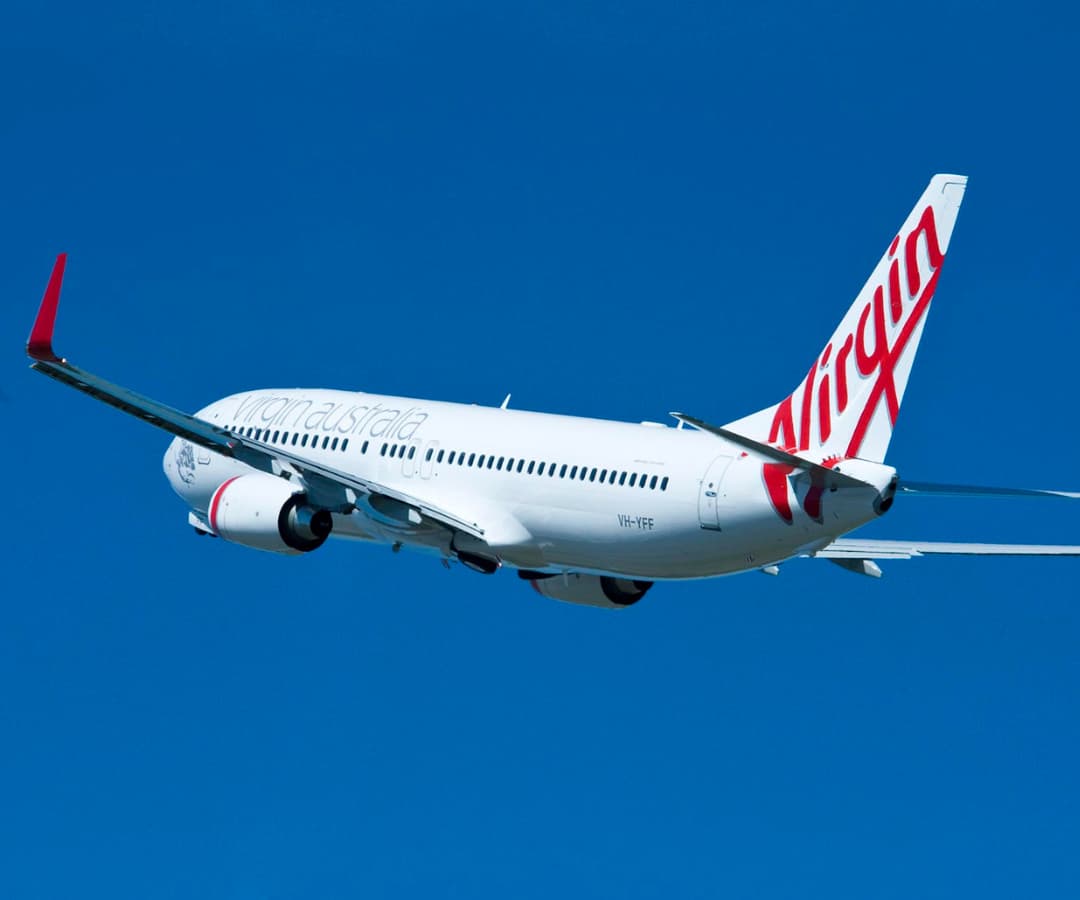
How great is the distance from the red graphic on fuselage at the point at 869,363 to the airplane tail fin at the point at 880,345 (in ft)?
0.07

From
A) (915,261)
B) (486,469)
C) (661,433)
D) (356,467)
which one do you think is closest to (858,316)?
(915,261)

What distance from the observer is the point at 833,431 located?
53.2 metres

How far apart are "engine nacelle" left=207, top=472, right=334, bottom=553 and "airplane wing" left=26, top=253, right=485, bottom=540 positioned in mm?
1040

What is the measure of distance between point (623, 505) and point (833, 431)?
5.52 m

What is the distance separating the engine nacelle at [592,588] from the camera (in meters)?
61.6

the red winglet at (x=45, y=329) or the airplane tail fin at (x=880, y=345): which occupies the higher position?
the airplane tail fin at (x=880, y=345)

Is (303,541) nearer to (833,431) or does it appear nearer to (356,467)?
(356,467)

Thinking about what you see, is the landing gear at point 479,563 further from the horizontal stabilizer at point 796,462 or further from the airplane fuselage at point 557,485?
the horizontal stabilizer at point 796,462

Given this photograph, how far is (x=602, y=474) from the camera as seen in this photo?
5628 cm

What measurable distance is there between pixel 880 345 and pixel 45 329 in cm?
1920

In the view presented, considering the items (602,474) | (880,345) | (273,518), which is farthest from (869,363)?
(273,518)

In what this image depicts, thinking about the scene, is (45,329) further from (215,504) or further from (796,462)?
(796,462)

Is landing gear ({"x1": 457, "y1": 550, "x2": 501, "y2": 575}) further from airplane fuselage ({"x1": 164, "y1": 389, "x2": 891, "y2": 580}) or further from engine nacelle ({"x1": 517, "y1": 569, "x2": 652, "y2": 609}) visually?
engine nacelle ({"x1": 517, "y1": 569, "x2": 652, "y2": 609})

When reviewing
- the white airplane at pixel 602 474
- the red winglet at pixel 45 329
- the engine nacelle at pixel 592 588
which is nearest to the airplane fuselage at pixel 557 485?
the white airplane at pixel 602 474
